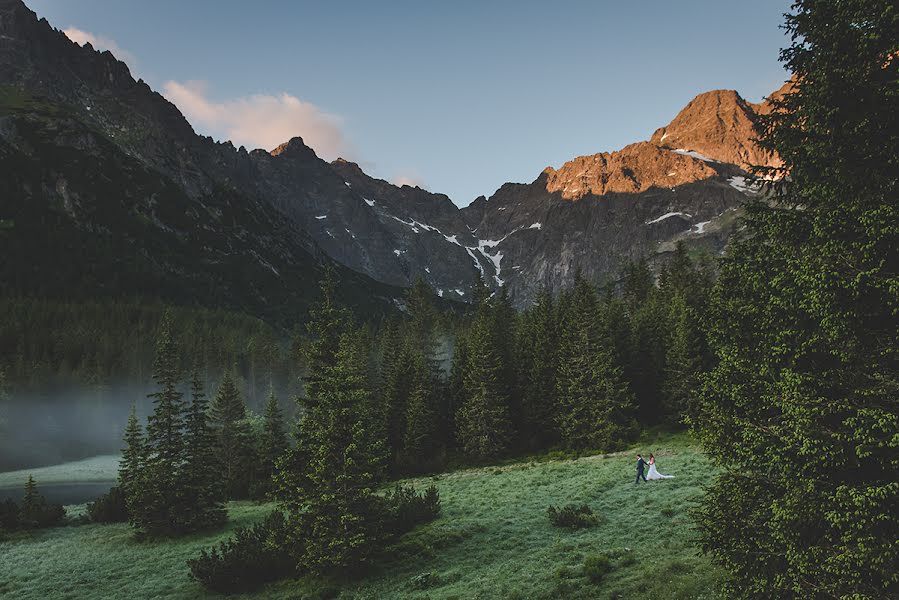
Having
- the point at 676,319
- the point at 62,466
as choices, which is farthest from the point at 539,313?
the point at 62,466

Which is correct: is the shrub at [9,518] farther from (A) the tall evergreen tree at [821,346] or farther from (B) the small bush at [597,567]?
(A) the tall evergreen tree at [821,346]

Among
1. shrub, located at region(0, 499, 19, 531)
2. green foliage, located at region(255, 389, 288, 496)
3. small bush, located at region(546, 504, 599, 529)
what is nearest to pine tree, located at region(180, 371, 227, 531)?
shrub, located at region(0, 499, 19, 531)

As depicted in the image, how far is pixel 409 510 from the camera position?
28.2 m

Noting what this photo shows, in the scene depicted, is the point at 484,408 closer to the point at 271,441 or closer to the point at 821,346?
the point at 271,441

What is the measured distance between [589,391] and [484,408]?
1125 centimetres

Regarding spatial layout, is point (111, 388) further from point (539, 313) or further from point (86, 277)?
point (539, 313)

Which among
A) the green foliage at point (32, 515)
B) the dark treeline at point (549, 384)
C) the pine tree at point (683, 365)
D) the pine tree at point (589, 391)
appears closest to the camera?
the green foliage at point (32, 515)

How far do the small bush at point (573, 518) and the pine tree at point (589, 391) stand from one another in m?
25.0

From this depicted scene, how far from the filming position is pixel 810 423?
396 inches

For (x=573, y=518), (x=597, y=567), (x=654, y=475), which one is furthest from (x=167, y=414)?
(x=654, y=475)

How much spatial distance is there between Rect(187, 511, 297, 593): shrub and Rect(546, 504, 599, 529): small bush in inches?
478

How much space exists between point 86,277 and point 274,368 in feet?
367

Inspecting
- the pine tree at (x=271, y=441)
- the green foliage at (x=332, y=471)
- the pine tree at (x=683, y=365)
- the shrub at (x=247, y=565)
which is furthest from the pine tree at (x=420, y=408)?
the green foliage at (x=332, y=471)

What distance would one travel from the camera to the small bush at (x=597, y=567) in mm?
16281
